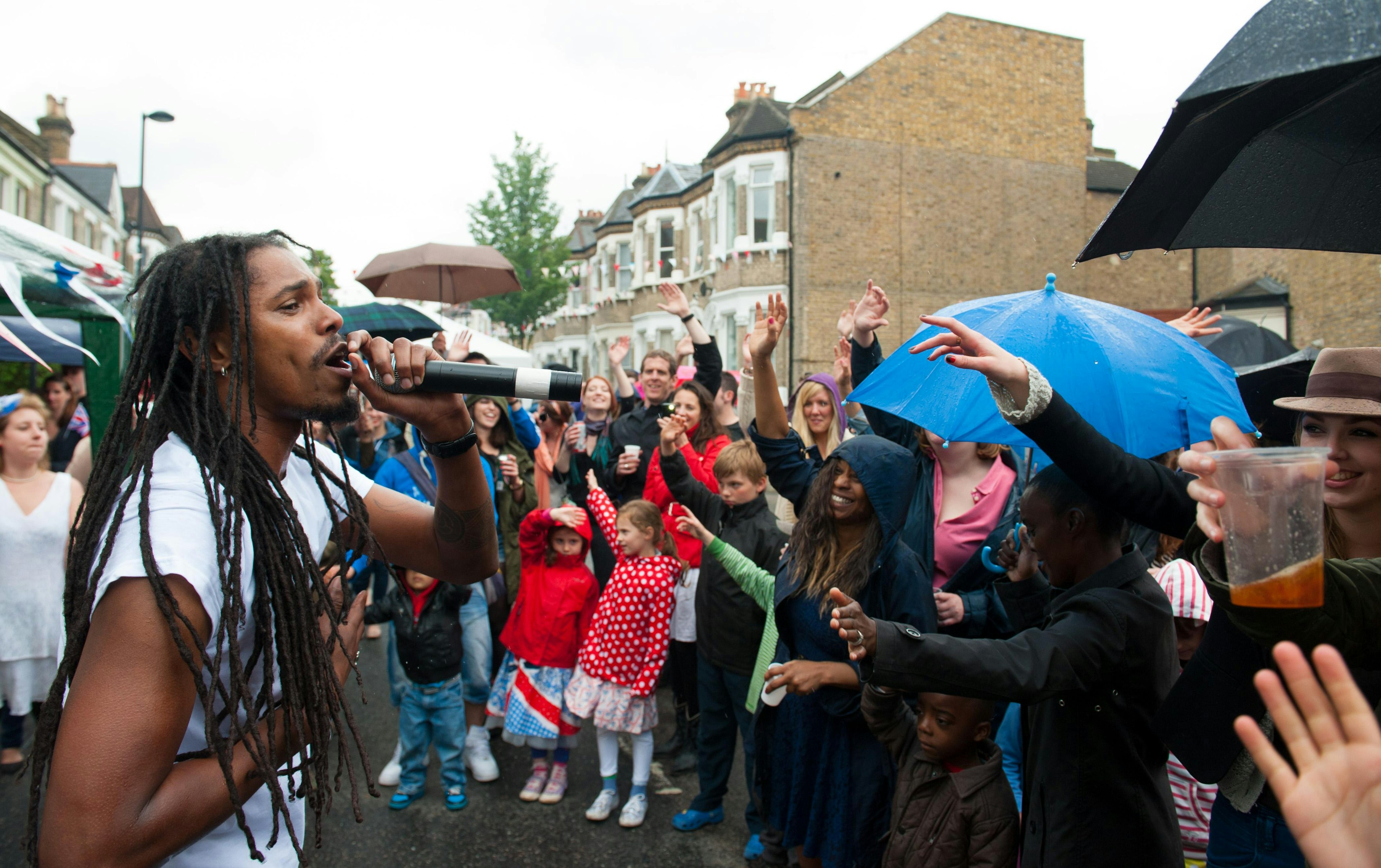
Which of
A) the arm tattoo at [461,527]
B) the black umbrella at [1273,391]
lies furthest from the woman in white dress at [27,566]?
the black umbrella at [1273,391]

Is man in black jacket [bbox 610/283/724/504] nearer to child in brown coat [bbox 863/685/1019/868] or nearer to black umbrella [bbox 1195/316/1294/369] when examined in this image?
child in brown coat [bbox 863/685/1019/868]

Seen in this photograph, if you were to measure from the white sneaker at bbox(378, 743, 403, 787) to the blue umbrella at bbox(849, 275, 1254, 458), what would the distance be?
3528mm

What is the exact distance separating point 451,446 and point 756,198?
22246 mm

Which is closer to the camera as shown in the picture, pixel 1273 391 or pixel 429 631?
pixel 1273 391

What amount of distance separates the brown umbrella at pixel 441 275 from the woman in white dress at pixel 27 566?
453 cm

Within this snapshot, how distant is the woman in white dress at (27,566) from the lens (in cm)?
467

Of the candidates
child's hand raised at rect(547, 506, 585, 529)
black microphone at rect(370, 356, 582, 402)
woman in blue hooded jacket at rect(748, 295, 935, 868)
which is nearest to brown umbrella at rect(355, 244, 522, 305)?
child's hand raised at rect(547, 506, 585, 529)

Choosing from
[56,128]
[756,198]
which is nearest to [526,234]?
[756,198]

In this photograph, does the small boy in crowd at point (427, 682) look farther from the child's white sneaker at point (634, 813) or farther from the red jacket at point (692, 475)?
the red jacket at point (692, 475)

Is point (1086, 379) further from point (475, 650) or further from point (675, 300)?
point (475, 650)

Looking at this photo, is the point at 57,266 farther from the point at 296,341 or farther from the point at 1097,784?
the point at 1097,784

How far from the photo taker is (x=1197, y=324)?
3.51 m

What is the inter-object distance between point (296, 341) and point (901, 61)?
23.4 metres

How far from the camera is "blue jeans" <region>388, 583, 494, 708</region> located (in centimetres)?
493
